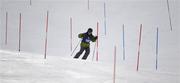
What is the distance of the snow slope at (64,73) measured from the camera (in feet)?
18.4

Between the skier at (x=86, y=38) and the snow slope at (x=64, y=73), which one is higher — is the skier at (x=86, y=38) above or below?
above

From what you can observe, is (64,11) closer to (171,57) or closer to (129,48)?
(129,48)

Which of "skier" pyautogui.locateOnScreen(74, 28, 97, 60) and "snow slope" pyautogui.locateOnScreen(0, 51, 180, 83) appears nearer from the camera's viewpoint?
"snow slope" pyautogui.locateOnScreen(0, 51, 180, 83)

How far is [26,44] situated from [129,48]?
3625mm

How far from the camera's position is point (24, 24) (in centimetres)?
1584

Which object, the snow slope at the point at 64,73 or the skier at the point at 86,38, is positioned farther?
the skier at the point at 86,38

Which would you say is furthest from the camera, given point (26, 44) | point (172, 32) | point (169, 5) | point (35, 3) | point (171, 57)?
point (35, 3)

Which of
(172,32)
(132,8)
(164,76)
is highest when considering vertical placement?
(132,8)

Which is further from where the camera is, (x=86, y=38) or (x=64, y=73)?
(x=86, y=38)

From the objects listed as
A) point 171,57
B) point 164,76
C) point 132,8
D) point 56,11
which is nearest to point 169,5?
point 132,8

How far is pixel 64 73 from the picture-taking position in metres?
6.08

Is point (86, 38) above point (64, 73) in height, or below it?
above

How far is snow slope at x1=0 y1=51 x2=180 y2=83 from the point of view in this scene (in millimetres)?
5621

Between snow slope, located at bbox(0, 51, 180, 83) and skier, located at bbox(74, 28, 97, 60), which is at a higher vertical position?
skier, located at bbox(74, 28, 97, 60)
